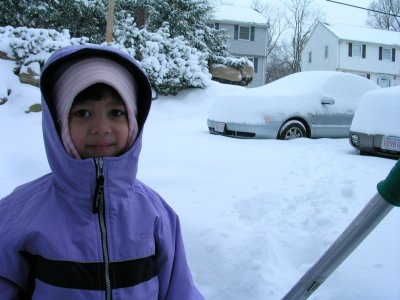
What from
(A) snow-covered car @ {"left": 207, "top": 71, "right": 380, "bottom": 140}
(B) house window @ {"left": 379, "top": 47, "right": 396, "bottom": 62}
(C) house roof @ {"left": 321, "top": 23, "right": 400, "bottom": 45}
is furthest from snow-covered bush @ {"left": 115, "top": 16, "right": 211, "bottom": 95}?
(B) house window @ {"left": 379, "top": 47, "right": 396, "bottom": 62}

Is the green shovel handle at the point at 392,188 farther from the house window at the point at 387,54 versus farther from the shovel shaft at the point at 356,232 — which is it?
the house window at the point at 387,54

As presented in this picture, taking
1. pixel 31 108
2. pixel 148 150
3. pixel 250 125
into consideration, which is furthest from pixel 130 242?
pixel 31 108

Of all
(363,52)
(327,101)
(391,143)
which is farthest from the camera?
(363,52)

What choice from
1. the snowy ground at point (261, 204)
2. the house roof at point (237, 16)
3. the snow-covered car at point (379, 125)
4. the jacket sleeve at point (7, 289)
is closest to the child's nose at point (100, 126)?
the jacket sleeve at point (7, 289)

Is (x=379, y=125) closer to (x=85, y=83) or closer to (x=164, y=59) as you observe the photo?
(x=85, y=83)

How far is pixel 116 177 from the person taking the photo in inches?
53.4

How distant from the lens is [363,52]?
1491 inches

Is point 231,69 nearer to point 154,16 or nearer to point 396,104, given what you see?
point 154,16

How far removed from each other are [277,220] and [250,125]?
377 centimetres

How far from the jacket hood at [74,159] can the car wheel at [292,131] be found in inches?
232

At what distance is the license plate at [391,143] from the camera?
5508 millimetres

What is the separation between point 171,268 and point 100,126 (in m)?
0.54

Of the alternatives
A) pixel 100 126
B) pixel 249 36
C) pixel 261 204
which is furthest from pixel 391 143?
pixel 249 36

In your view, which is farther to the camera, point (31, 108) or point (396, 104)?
point (31, 108)
